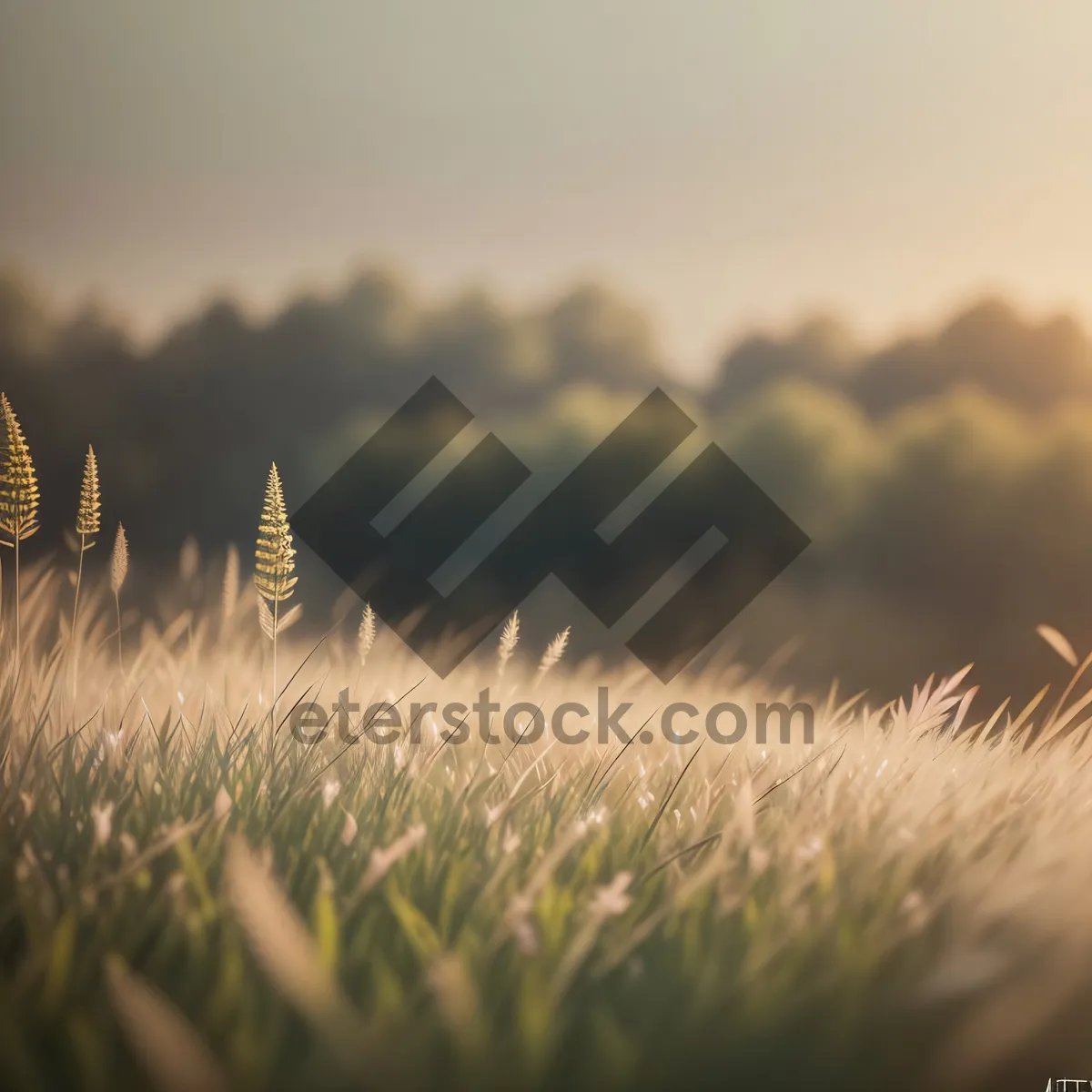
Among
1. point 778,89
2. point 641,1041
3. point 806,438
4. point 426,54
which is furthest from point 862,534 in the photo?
point 641,1041

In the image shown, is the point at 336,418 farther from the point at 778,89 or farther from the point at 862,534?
the point at 862,534

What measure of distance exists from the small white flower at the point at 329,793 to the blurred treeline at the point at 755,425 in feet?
4.69

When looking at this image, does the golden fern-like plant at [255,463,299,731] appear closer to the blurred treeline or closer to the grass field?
the grass field

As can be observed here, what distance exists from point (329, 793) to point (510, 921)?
0.36 meters

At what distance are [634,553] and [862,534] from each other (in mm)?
855

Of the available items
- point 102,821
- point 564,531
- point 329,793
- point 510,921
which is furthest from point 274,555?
point 564,531

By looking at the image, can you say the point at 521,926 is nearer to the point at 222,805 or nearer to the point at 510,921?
the point at 510,921

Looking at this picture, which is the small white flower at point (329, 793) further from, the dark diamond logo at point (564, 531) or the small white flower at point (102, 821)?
the dark diamond logo at point (564, 531)

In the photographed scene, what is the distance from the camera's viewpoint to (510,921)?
84 cm

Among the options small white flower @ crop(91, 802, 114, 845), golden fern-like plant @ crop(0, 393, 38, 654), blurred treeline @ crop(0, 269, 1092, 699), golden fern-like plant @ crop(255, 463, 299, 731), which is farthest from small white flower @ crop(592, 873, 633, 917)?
blurred treeline @ crop(0, 269, 1092, 699)

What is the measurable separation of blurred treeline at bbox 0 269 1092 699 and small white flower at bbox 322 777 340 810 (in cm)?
143

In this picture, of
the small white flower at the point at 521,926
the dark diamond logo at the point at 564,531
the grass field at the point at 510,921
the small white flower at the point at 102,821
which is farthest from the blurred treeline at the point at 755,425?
the small white flower at the point at 521,926

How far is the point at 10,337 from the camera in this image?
2457mm

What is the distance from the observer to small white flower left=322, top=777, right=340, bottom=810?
3.55 ft
